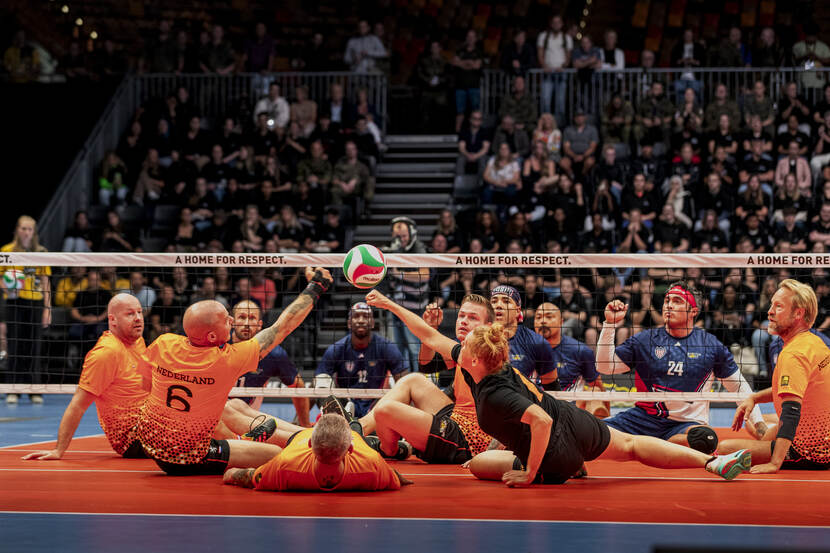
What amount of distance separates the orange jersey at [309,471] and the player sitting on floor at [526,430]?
0.78 m

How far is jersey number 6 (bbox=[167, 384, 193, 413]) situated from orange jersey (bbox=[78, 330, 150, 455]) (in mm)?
956

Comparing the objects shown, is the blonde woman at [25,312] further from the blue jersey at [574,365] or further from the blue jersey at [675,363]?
the blue jersey at [675,363]

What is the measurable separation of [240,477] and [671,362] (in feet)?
13.2

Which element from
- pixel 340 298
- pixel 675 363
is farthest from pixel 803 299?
pixel 340 298

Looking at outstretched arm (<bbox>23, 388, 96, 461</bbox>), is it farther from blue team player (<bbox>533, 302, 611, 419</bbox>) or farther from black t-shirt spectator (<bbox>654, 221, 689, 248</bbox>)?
black t-shirt spectator (<bbox>654, 221, 689, 248</bbox>)

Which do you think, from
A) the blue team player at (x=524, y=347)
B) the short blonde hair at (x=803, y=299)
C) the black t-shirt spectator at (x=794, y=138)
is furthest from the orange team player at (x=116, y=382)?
the black t-shirt spectator at (x=794, y=138)

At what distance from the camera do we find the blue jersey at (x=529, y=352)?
9.08 m

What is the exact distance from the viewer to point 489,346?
633 centimetres

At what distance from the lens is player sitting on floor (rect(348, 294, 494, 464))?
25.2 ft

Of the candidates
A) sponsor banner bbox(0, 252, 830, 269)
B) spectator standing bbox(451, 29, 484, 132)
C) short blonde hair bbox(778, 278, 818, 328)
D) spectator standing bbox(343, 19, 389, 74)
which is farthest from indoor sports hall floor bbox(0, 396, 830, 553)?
spectator standing bbox(343, 19, 389, 74)

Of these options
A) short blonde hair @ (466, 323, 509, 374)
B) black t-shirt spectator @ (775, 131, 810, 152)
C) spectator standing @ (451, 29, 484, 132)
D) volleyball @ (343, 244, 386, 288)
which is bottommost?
short blonde hair @ (466, 323, 509, 374)

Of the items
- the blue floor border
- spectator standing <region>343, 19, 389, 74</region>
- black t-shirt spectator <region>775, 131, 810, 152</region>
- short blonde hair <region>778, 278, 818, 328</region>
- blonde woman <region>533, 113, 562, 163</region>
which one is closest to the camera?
the blue floor border

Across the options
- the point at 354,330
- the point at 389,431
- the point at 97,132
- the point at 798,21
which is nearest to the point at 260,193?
the point at 97,132

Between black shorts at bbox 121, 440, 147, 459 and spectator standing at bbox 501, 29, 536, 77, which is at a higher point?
spectator standing at bbox 501, 29, 536, 77
